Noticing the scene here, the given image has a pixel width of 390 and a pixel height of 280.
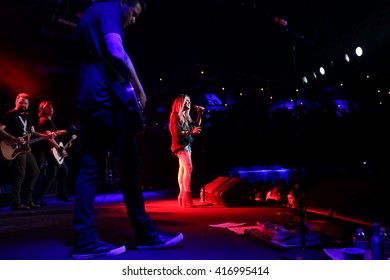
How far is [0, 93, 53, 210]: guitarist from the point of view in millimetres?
5574

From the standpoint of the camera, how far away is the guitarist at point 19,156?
5574mm

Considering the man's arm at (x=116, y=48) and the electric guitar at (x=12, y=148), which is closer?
the man's arm at (x=116, y=48)

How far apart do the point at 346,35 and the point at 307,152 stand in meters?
2.74

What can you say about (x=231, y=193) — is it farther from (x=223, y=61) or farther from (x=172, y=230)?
(x=223, y=61)

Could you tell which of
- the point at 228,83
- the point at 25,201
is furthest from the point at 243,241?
the point at 228,83

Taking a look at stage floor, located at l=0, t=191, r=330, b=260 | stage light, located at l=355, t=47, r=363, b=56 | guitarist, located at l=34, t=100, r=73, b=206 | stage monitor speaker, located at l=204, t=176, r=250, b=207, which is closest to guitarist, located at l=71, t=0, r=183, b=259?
stage floor, located at l=0, t=191, r=330, b=260

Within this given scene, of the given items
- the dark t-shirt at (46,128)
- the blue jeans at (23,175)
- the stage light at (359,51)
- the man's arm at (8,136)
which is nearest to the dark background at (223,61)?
the stage light at (359,51)

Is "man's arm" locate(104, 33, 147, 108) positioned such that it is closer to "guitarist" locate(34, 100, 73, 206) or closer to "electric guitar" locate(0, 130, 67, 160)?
"electric guitar" locate(0, 130, 67, 160)

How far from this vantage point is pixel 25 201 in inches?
225

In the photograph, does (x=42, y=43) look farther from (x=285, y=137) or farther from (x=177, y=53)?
(x=285, y=137)

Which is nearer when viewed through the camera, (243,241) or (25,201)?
(243,241)

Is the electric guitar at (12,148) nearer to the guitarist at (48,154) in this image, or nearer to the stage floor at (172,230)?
the guitarist at (48,154)

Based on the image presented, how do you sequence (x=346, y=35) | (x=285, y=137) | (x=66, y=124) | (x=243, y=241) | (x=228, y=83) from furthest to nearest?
1. (x=228, y=83)
2. (x=66, y=124)
3. (x=285, y=137)
4. (x=346, y=35)
5. (x=243, y=241)

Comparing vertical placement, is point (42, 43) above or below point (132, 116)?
above
